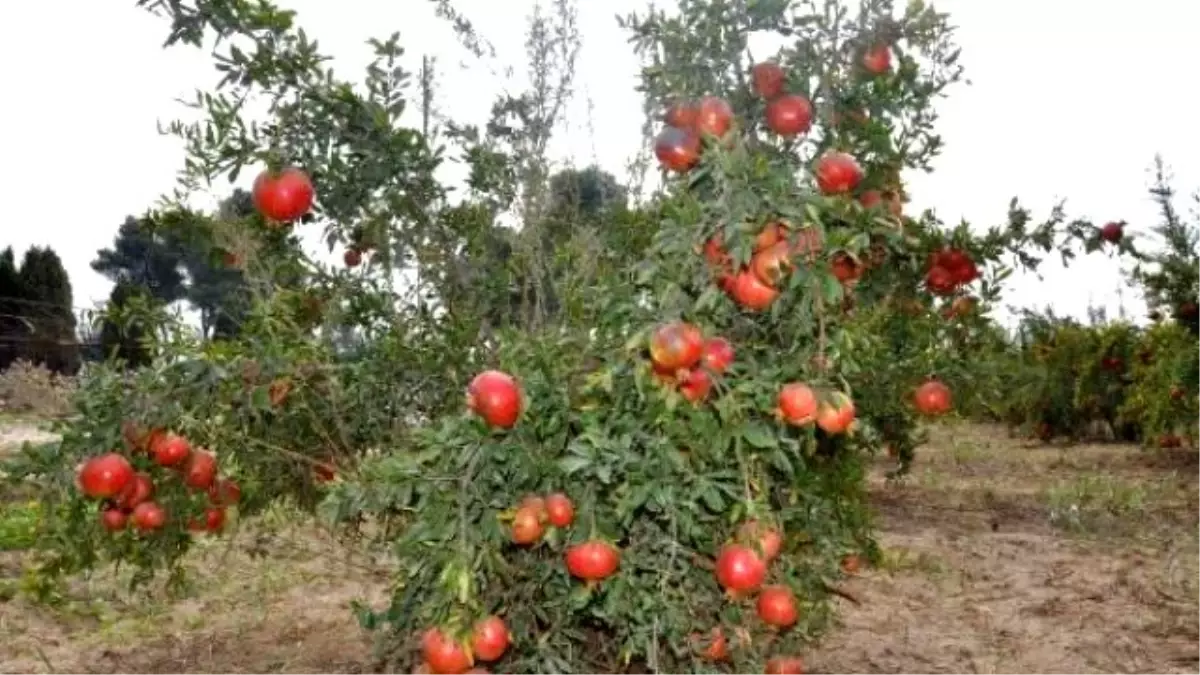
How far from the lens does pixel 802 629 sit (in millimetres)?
3412

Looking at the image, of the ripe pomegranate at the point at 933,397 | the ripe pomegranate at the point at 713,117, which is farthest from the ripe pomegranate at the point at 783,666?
the ripe pomegranate at the point at 713,117

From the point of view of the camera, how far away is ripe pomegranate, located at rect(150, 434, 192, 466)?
322cm

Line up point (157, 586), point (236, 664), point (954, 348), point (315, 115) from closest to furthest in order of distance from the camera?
point (315, 115) → point (954, 348) → point (236, 664) → point (157, 586)

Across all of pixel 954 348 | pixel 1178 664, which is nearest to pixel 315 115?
pixel 954 348

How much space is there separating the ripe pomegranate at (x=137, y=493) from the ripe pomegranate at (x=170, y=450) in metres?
0.09

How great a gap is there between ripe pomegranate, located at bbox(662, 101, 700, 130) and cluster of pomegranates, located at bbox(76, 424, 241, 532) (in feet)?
4.80

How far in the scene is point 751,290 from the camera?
2521mm

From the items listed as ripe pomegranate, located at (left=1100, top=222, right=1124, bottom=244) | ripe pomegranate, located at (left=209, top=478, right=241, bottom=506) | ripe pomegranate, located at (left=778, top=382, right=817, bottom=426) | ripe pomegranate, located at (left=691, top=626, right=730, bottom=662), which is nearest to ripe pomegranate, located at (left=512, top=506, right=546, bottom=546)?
ripe pomegranate, located at (left=778, top=382, right=817, bottom=426)

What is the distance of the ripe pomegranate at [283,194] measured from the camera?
125 inches

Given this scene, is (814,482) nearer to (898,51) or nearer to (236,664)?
(898,51)

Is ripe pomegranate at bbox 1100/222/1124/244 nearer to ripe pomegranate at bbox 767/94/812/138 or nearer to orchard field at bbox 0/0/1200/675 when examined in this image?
orchard field at bbox 0/0/1200/675

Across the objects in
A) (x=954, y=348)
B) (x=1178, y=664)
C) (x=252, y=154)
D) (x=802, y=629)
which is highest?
(x=252, y=154)

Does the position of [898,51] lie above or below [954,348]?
above

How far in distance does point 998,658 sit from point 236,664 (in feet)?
9.37
